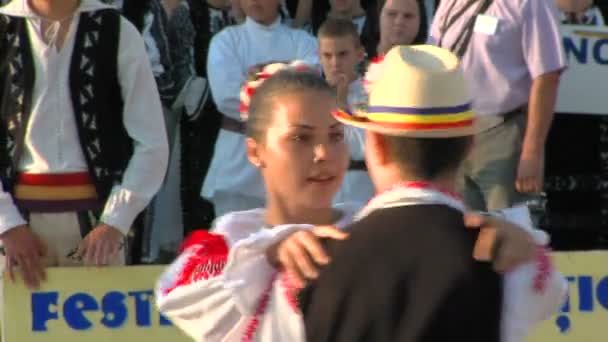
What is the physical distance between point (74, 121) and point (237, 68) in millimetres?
2118

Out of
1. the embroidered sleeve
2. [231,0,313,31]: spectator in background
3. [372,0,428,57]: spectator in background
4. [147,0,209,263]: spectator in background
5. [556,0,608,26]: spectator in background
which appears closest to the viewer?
the embroidered sleeve

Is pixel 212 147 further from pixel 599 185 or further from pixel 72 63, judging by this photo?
pixel 72 63

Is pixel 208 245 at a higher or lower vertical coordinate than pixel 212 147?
higher

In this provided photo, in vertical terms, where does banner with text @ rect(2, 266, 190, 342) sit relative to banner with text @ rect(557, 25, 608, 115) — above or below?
below

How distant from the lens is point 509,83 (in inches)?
241

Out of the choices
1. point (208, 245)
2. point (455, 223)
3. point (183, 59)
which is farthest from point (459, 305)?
point (183, 59)

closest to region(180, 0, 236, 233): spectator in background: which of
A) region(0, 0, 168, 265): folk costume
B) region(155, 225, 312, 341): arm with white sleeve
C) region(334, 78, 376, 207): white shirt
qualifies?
region(334, 78, 376, 207): white shirt

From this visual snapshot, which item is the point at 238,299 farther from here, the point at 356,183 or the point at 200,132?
the point at 200,132

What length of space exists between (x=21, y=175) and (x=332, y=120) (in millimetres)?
1764

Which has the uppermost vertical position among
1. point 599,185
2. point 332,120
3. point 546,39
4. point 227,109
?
point 332,120

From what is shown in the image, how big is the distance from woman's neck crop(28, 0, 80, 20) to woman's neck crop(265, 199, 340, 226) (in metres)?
1.67

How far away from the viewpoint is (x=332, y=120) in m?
3.53

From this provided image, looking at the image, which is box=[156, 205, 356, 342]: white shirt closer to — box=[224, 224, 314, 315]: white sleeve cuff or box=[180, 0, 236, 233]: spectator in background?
box=[224, 224, 314, 315]: white sleeve cuff

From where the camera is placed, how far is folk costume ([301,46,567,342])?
2.66 m
